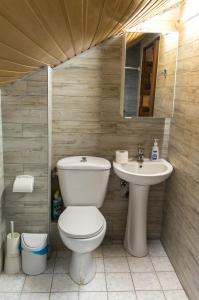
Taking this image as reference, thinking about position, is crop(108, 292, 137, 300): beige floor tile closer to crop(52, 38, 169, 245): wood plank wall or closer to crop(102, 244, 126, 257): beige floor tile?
crop(102, 244, 126, 257): beige floor tile

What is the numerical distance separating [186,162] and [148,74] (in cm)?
75

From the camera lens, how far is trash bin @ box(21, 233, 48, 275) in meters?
2.02

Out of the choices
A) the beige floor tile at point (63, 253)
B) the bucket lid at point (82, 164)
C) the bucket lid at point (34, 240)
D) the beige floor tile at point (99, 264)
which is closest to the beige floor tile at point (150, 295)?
the beige floor tile at point (99, 264)

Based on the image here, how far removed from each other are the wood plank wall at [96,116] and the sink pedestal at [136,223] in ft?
0.63

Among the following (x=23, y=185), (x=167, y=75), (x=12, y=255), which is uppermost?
(x=167, y=75)

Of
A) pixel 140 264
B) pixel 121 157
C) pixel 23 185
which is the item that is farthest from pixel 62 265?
pixel 121 157

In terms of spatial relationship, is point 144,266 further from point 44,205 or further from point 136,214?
point 44,205

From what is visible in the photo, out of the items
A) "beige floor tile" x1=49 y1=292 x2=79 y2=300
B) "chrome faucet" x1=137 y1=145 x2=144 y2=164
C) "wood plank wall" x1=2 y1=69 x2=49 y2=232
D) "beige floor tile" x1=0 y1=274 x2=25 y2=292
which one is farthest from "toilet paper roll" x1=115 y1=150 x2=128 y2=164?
"beige floor tile" x1=0 y1=274 x2=25 y2=292

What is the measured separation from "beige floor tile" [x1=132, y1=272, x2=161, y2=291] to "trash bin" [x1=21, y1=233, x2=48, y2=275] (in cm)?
71

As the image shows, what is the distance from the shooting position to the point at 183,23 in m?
2.00

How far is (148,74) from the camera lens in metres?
2.12

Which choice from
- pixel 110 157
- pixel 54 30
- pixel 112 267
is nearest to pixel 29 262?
pixel 112 267

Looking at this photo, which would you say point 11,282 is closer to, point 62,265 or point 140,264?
point 62,265

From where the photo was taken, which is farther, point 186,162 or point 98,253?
point 98,253
